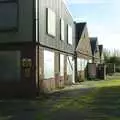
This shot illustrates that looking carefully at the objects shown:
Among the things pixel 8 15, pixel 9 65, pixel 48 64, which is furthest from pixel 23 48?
pixel 48 64

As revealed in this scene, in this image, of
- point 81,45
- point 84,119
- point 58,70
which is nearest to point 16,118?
point 84,119

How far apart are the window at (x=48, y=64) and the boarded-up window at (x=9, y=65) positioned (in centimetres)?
282

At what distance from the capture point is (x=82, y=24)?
57.0 m

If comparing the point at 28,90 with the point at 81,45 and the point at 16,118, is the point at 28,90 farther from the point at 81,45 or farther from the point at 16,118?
the point at 81,45

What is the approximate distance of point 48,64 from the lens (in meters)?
28.8

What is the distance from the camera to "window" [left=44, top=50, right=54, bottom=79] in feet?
91.0

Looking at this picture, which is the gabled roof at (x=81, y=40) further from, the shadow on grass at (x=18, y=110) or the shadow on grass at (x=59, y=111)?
the shadow on grass at (x=59, y=111)

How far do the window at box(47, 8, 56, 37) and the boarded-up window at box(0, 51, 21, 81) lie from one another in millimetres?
3955

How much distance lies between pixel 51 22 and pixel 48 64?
10.6ft

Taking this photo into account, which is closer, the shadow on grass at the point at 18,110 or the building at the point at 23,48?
the shadow on grass at the point at 18,110

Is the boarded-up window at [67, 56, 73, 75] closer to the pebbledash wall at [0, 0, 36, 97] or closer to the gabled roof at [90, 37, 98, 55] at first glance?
the pebbledash wall at [0, 0, 36, 97]

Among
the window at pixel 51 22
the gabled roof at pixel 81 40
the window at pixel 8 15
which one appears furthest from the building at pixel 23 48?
the gabled roof at pixel 81 40

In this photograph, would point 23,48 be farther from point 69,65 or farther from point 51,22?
point 69,65

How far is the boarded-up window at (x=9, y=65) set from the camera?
1003 inches
